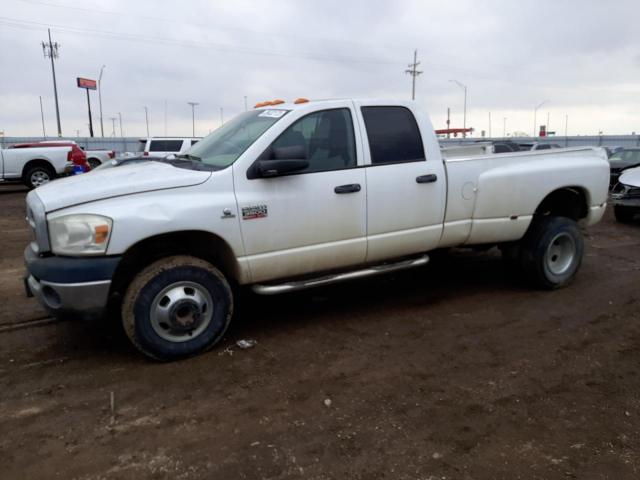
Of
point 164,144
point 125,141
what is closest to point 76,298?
point 164,144

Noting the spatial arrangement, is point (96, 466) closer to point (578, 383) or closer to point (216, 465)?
point (216, 465)

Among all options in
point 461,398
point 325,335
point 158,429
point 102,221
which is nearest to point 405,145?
point 325,335

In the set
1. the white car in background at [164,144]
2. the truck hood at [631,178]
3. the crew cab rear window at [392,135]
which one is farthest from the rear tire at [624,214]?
the white car in background at [164,144]

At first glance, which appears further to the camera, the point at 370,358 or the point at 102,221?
the point at 370,358

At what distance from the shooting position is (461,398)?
11.3ft

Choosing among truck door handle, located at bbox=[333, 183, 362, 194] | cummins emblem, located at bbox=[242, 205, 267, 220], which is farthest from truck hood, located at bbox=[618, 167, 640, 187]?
cummins emblem, located at bbox=[242, 205, 267, 220]

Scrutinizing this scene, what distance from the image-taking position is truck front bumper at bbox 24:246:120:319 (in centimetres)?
358

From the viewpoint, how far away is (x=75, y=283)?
3.57 m

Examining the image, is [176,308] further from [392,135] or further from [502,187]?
[502,187]

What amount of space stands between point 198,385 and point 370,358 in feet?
4.27

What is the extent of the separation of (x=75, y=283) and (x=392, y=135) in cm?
293

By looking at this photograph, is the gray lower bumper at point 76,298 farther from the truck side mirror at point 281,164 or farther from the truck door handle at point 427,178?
the truck door handle at point 427,178

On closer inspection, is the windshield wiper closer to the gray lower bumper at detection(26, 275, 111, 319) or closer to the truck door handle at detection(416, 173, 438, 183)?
the gray lower bumper at detection(26, 275, 111, 319)

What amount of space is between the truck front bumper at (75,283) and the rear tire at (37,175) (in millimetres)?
14216
